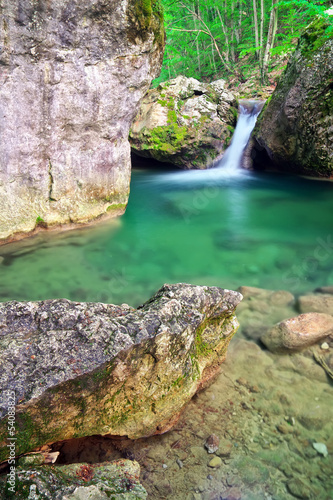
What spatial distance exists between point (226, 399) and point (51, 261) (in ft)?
12.5

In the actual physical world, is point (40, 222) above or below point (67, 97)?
below

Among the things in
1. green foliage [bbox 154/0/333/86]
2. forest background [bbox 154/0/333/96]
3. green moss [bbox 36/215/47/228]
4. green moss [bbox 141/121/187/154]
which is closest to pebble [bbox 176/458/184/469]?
green moss [bbox 36/215/47/228]

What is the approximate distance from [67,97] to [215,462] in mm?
5909

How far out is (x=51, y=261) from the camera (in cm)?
545

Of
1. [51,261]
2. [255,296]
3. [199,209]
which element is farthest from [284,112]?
[51,261]

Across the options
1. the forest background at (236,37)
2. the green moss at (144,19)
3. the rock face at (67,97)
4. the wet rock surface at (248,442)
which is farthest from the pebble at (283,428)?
the forest background at (236,37)

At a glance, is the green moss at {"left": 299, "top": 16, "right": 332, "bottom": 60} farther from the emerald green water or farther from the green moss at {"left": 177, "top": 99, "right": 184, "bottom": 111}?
the green moss at {"left": 177, "top": 99, "right": 184, "bottom": 111}

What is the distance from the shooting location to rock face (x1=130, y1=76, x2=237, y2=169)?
1212cm

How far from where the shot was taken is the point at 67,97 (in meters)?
5.86

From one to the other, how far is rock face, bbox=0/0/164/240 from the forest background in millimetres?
11241

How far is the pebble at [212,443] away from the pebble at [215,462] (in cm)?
5

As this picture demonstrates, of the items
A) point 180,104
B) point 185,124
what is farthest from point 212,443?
point 180,104

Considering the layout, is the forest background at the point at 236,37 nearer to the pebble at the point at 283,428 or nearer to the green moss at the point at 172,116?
the green moss at the point at 172,116

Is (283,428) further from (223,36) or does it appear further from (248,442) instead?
(223,36)
